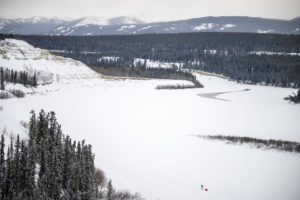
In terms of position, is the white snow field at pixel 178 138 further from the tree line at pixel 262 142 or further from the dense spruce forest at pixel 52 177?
the dense spruce forest at pixel 52 177

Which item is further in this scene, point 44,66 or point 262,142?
point 44,66

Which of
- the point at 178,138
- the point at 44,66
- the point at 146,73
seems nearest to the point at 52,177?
the point at 178,138

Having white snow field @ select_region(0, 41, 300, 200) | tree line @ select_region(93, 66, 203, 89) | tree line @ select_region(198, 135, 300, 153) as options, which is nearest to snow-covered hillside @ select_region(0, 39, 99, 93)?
white snow field @ select_region(0, 41, 300, 200)

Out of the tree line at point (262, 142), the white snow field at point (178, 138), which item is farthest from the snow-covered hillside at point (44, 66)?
the tree line at point (262, 142)

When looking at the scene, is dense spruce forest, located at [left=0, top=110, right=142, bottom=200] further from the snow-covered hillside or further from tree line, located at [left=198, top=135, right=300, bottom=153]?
the snow-covered hillside

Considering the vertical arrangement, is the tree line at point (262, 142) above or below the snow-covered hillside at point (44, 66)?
below

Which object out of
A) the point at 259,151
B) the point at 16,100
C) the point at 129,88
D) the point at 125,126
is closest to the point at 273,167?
the point at 259,151

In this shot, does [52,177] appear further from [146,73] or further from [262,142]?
[146,73]

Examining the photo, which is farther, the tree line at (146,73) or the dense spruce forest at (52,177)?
the tree line at (146,73)

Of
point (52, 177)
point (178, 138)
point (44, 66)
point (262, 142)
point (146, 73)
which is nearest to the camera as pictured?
point (52, 177)
